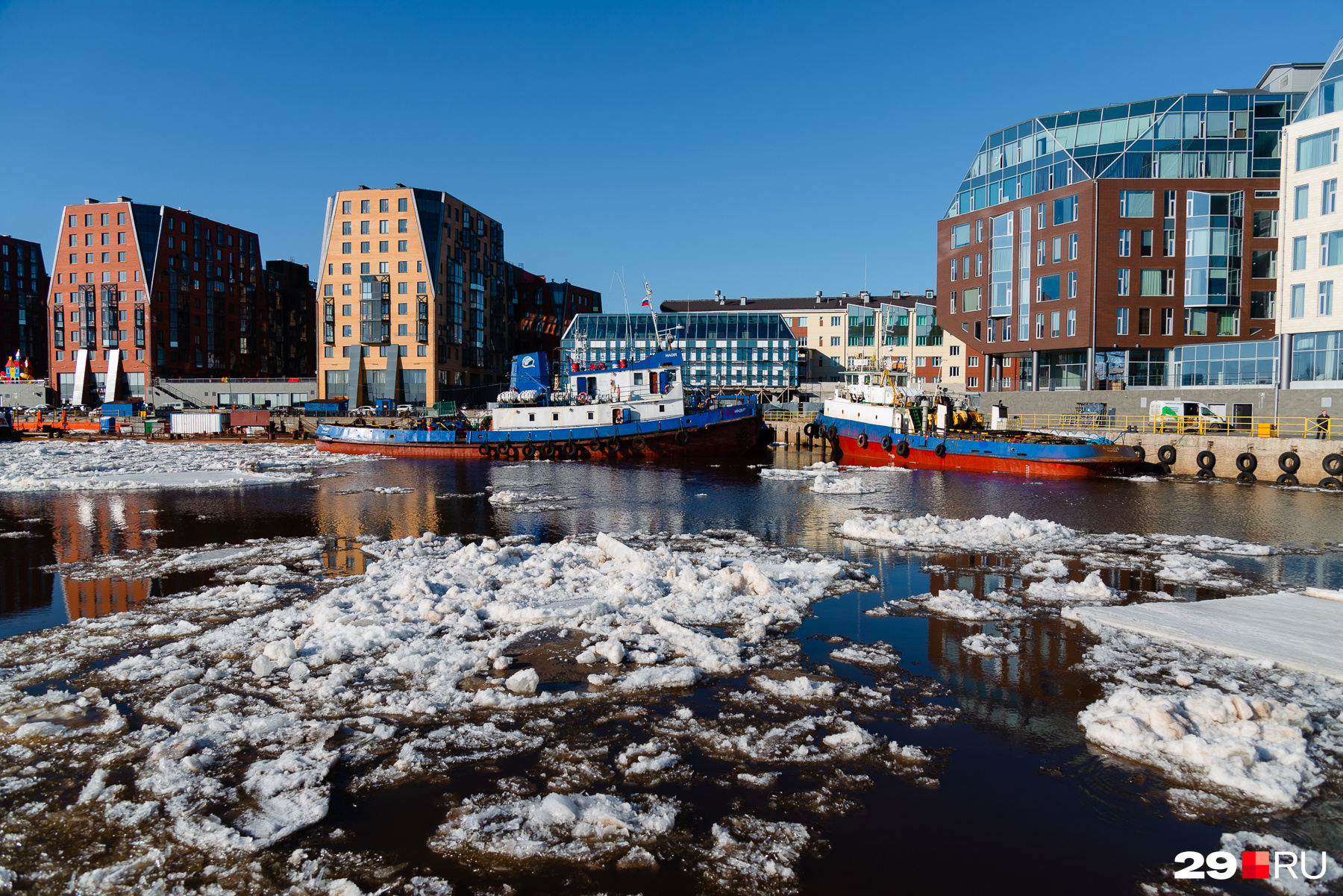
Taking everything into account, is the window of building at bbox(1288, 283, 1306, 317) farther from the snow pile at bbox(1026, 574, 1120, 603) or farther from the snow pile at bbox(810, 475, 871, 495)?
the snow pile at bbox(1026, 574, 1120, 603)

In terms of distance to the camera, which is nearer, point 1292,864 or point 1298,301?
point 1292,864

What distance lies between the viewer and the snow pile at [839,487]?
2775 centimetres

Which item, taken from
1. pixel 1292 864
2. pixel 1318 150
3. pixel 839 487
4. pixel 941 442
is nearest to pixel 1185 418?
pixel 941 442

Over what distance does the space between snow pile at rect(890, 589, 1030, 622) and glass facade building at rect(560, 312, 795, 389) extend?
77153mm

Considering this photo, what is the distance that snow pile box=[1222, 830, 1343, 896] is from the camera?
16.2 feet

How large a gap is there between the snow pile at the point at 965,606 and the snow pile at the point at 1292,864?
5637mm

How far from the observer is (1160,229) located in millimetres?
50438

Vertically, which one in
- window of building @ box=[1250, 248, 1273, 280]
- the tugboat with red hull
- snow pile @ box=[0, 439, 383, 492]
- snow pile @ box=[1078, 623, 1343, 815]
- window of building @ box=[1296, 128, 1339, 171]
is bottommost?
snow pile @ box=[0, 439, 383, 492]

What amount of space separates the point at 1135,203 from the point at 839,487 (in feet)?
122

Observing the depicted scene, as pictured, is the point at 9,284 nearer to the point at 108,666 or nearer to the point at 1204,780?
the point at 108,666

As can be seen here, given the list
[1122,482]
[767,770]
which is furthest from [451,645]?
[1122,482]

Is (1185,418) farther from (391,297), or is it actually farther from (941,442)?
(391,297)

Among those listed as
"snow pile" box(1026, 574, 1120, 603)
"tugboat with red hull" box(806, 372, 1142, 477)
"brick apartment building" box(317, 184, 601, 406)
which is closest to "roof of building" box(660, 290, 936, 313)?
"brick apartment building" box(317, 184, 601, 406)

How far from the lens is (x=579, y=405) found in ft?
151
